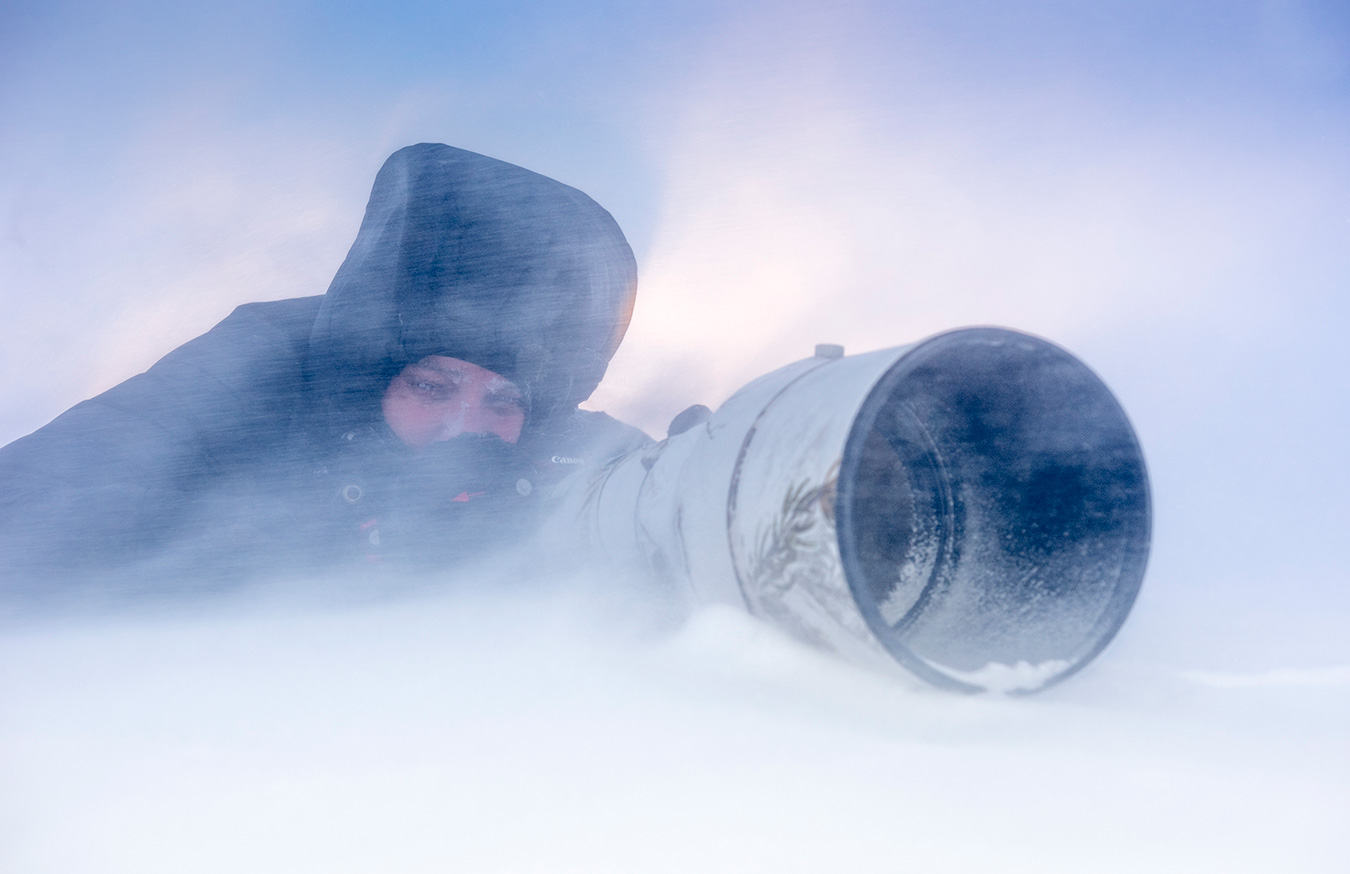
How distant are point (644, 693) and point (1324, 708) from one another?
0.75 metres

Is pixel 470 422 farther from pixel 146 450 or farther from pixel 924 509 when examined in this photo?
pixel 924 509

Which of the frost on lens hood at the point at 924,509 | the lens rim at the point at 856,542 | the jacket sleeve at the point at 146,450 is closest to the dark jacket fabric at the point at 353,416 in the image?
the jacket sleeve at the point at 146,450

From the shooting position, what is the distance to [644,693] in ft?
2.48

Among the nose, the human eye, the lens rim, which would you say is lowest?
the lens rim

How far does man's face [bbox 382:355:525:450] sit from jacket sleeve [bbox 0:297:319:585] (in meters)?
0.29

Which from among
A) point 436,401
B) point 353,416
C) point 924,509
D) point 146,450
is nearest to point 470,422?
point 436,401

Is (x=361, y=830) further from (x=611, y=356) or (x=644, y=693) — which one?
(x=611, y=356)

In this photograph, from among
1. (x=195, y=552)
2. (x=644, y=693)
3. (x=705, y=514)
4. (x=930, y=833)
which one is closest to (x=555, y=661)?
(x=644, y=693)

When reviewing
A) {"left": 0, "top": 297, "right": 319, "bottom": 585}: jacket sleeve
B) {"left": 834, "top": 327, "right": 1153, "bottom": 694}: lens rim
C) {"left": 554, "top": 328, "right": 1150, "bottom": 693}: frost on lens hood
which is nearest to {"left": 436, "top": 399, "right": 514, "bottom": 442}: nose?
{"left": 0, "top": 297, "right": 319, "bottom": 585}: jacket sleeve

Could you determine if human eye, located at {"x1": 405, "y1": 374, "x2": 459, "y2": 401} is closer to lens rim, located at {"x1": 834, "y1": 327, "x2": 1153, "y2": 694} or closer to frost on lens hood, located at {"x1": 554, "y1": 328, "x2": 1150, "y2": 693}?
frost on lens hood, located at {"x1": 554, "y1": 328, "x2": 1150, "y2": 693}

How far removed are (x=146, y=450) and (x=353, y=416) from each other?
0.42 metres

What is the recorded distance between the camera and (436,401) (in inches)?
65.2

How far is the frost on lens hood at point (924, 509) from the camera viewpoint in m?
0.60

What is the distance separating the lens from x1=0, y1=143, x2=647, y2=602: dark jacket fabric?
4.72ft
